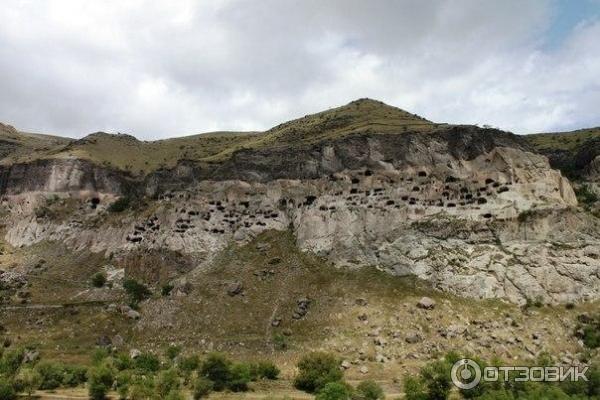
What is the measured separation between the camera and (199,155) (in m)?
102

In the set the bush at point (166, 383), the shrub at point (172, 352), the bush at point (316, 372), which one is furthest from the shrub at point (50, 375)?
the bush at point (316, 372)

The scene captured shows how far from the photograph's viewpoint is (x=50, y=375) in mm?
44125

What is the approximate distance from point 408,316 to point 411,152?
23.3m

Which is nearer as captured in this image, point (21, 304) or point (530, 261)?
point (530, 261)

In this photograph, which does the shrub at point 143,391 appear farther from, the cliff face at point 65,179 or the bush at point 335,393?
the cliff face at point 65,179

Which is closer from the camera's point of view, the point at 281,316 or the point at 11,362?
the point at 11,362

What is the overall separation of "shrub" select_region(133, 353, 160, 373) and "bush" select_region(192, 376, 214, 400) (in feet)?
23.1

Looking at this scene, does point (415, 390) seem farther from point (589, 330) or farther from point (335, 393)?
point (589, 330)

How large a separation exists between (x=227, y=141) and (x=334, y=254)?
62.4 metres

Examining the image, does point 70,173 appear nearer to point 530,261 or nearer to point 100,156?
point 100,156

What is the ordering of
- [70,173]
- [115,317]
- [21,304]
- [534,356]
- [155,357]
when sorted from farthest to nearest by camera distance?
[70,173] → [21,304] → [115,317] → [155,357] → [534,356]

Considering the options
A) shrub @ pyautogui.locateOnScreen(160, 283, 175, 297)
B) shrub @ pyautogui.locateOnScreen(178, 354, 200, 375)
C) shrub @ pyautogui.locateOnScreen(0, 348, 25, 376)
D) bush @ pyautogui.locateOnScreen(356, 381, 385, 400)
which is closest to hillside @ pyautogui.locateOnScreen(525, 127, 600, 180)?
bush @ pyautogui.locateOnScreen(356, 381, 385, 400)

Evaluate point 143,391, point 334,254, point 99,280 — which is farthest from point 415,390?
point 99,280

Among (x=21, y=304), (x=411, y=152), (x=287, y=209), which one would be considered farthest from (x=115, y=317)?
(x=411, y=152)
